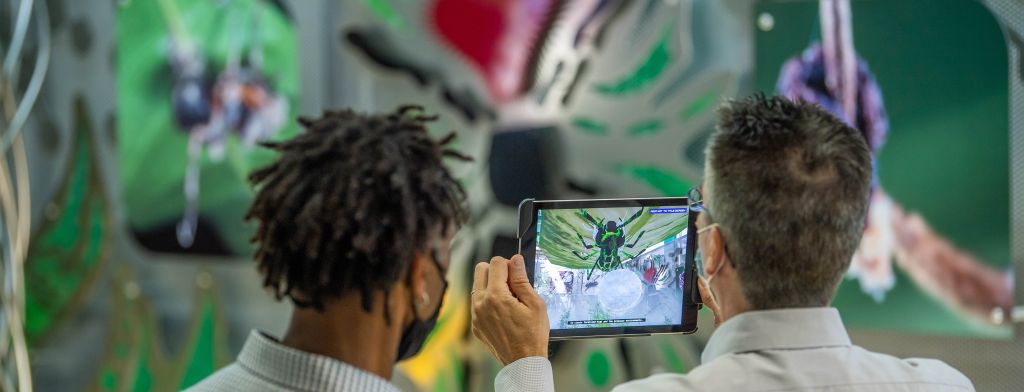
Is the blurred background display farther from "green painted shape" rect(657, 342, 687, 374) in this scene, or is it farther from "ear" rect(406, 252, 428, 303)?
"ear" rect(406, 252, 428, 303)

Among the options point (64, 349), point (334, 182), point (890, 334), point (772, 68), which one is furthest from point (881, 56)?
point (64, 349)

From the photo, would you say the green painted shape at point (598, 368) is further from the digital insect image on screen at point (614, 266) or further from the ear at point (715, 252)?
the ear at point (715, 252)

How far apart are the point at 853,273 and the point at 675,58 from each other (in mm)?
773

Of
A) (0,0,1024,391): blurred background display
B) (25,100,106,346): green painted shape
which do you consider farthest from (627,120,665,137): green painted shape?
(25,100,106,346): green painted shape

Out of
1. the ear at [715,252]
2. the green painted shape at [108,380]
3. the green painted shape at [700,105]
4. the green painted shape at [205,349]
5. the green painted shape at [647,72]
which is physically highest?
the green painted shape at [647,72]

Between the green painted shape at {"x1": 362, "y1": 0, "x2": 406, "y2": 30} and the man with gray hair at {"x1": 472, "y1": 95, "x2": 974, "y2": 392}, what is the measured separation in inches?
82.5

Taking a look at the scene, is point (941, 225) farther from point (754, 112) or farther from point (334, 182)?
point (334, 182)

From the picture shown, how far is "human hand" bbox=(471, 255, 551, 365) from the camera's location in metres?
1.53

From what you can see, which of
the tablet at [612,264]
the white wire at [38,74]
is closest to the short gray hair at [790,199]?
the tablet at [612,264]

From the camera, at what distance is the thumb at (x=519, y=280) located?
62.1 inches

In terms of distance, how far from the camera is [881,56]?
8.79 ft

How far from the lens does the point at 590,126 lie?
10.1ft

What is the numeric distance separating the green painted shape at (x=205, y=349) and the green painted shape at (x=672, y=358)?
163cm

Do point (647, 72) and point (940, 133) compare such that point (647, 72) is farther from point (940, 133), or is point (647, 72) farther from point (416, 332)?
point (416, 332)
